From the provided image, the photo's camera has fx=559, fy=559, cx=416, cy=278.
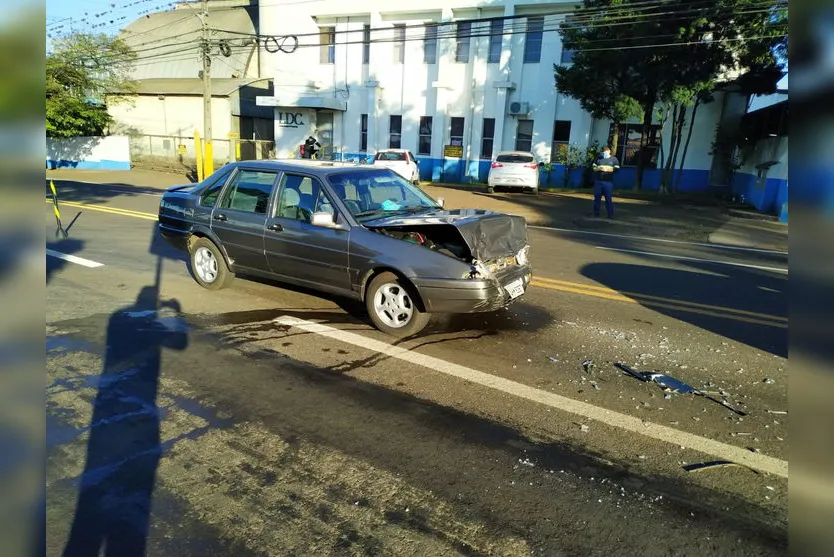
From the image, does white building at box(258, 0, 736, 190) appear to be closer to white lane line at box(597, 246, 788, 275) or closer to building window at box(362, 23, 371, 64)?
building window at box(362, 23, 371, 64)

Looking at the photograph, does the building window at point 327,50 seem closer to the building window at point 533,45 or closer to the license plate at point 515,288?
the building window at point 533,45

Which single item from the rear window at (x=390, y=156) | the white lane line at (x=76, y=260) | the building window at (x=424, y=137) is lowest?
the white lane line at (x=76, y=260)

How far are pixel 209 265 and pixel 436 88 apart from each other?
78.7ft

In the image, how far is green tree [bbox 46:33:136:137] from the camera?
30.5 m

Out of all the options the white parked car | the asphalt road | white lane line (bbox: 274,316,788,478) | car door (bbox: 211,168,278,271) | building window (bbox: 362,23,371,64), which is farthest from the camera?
building window (bbox: 362,23,371,64)

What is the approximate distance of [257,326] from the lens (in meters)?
6.16

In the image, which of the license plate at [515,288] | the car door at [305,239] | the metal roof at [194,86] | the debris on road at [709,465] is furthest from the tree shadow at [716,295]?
the metal roof at [194,86]

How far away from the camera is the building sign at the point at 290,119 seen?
105 ft

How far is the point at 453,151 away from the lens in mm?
29156

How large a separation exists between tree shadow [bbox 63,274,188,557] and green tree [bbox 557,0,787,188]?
742 inches

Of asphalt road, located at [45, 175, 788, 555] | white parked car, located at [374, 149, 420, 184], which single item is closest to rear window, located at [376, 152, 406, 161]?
white parked car, located at [374, 149, 420, 184]

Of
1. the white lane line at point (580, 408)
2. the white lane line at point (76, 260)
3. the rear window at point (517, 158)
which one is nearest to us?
the white lane line at point (580, 408)

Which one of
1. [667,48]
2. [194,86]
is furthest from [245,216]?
[194,86]

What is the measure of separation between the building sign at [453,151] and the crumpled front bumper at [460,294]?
24.3m
